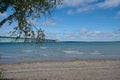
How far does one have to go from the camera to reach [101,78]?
17781 millimetres

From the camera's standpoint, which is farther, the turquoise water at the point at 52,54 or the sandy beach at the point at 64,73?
the turquoise water at the point at 52,54

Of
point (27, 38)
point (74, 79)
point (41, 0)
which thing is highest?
point (41, 0)

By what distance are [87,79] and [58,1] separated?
22.3ft

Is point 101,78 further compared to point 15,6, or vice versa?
point 101,78

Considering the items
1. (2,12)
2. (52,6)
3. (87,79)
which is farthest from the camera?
(87,79)

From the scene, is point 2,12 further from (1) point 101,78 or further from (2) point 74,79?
(1) point 101,78

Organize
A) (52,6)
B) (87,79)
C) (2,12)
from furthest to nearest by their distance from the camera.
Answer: (87,79) < (52,6) < (2,12)

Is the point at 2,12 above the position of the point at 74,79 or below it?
above

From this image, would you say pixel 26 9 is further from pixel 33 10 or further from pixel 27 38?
pixel 27 38

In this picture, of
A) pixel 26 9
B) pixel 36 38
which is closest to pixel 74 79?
pixel 36 38

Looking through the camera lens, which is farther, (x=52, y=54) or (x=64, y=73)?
(x=52, y=54)

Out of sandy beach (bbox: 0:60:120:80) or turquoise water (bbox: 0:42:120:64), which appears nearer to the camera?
sandy beach (bbox: 0:60:120:80)

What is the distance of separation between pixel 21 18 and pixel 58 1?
74.0 inches

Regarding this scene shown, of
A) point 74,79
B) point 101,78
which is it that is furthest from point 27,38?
point 101,78
